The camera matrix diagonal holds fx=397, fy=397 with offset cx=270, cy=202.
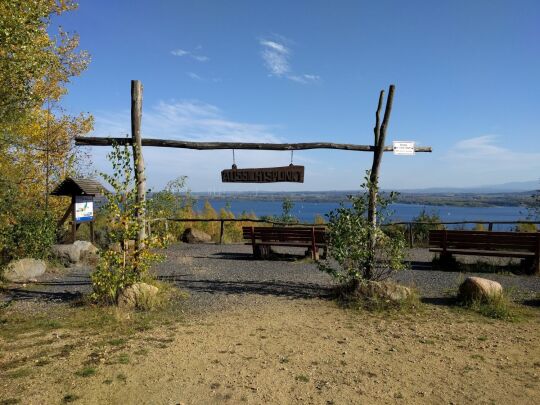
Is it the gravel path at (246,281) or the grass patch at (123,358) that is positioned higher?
the grass patch at (123,358)

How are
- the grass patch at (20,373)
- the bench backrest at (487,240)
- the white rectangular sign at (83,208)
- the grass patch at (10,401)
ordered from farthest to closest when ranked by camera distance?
the white rectangular sign at (83,208) < the bench backrest at (487,240) < the grass patch at (20,373) < the grass patch at (10,401)

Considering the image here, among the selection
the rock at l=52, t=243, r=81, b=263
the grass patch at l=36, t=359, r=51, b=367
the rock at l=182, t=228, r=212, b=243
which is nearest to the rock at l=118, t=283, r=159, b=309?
the grass patch at l=36, t=359, r=51, b=367

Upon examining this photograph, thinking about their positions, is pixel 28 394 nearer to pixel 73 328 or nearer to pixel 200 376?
pixel 200 376

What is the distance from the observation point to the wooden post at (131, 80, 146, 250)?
6.59 metres

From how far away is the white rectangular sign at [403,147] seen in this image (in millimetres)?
7500

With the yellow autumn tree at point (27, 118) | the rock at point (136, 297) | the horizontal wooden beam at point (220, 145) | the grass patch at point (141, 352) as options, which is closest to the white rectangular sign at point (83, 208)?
the yellow autumn tree at point (27, 118)

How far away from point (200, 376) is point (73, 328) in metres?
2.35

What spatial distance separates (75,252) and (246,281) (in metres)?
4.79

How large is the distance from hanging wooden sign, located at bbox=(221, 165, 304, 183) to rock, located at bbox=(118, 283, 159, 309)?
2524 millimetres

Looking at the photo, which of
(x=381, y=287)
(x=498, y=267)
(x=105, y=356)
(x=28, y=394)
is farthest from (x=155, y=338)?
(x=498, y=267)

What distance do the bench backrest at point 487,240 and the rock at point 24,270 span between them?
30.6 feet

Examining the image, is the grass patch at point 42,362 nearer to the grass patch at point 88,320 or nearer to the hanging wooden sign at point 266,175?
the grass patch at point 88,320

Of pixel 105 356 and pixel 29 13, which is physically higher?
pixel 29 13

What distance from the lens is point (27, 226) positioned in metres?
9.21
